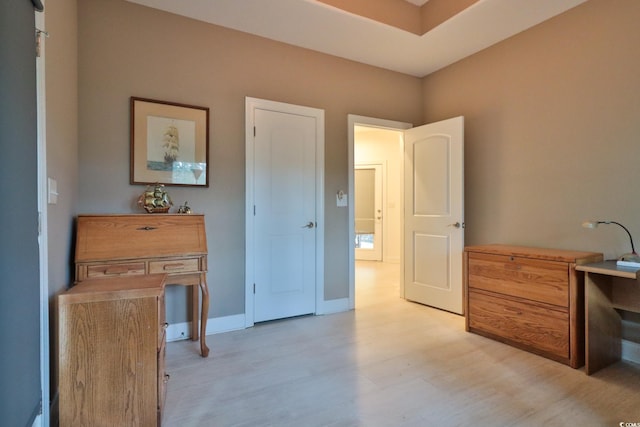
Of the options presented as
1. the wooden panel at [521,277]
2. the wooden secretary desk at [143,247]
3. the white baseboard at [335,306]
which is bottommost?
the white baseboard at [335,306]

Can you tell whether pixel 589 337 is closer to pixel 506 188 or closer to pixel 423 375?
pixel 423 375

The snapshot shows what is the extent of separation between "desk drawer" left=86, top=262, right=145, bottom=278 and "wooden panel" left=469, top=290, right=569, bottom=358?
2.69 metres

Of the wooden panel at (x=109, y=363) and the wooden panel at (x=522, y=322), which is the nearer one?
the wooden panel at (x=109, y=363)

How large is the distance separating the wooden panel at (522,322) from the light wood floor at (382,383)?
10cm

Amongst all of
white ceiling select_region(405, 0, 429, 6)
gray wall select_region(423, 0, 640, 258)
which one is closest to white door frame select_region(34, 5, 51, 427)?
white ceiling select_region(405, 0, 429, 6)

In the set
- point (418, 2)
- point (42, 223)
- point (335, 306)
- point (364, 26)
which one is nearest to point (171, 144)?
point (42, 223)

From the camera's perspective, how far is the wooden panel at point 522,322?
231 cm

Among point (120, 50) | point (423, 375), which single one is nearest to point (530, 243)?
point (423, 375)

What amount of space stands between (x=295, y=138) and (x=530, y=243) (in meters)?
2.41

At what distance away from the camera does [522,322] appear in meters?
2.52

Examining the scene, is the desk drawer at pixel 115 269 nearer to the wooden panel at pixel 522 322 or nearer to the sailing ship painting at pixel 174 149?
the sailing ship painting at pixel 174 149

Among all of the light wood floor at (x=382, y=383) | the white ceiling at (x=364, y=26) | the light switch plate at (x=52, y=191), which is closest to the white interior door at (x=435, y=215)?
the light wood floor at (x=382, y=383)

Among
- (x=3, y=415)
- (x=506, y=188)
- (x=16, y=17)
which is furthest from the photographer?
(x=506, y=188)

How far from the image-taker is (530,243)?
2967 mm
